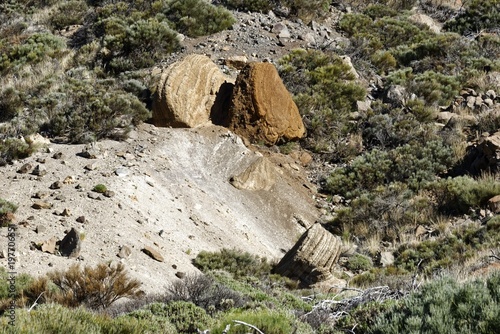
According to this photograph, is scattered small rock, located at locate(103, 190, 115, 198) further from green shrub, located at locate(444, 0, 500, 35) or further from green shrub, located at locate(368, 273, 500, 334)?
green shrub, located at locate(444, 0, 500, 35)

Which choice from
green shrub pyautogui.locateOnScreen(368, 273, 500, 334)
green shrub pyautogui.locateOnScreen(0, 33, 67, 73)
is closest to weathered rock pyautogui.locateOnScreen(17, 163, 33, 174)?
green shrub pyautogui.locateOnScreen(368, 273, 500, 334)

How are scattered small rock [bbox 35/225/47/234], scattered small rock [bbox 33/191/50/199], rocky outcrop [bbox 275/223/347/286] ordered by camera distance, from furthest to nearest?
1. rocky outcrop [bbox 275/223/347/286]
2. scattered small rock [bbox 33/191/50/199]
3. scattered small rock [bbox 35/225/47/234]

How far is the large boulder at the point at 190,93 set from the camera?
13.7 m

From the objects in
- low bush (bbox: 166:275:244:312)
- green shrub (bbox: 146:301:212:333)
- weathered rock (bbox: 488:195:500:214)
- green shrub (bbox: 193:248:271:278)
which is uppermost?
weathered rock (bbox: 488:195:500:214)

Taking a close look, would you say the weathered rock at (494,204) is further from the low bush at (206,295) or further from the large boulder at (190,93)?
the low bush at (206,295)

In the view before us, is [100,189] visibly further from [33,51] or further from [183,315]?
[33,51]

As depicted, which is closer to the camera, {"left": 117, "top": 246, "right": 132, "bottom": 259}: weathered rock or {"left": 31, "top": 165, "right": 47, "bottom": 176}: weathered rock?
{"left": 117, "top": 246, "right": 132, "bottom": 259}: weathered rock

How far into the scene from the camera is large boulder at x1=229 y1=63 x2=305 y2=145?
46.9 ft

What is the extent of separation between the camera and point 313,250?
10.3 m

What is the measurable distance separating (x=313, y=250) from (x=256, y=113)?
4.98m

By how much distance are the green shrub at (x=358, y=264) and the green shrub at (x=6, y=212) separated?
577cm

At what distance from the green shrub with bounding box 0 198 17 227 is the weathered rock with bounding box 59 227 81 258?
→ 34.3 inches

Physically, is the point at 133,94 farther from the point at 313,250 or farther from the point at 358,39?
the point at 358,39

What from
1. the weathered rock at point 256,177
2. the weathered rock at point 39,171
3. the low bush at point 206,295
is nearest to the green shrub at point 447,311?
the low bush at point 206,295
